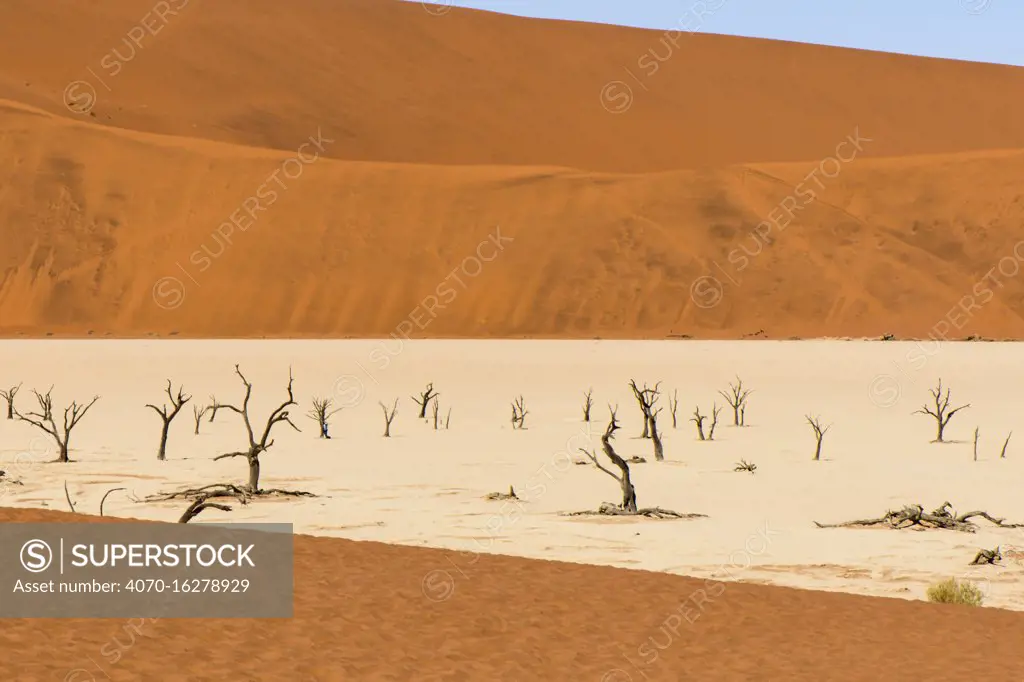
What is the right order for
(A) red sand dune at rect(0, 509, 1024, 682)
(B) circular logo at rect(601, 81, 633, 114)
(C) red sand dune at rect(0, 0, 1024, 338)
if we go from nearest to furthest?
(A) red sand dune at rect(0, 509, 1024, 682)
(C) red sand dune at rect(0, 0, 1024, 338)
(B) circular logo at rect(601, 81, 633, 114)

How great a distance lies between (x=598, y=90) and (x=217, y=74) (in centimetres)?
2497

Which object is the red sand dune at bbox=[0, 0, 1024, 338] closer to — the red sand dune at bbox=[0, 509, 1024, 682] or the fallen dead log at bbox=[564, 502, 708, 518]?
the fallen dead log at bbox=[564, 502, 708, 518]

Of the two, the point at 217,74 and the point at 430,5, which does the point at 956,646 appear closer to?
the point at 217,74

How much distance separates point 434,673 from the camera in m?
6.28

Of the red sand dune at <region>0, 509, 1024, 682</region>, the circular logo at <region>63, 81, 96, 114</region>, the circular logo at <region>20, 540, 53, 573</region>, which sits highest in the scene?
the circular logo at <region>63, 81, 96, 114</region>

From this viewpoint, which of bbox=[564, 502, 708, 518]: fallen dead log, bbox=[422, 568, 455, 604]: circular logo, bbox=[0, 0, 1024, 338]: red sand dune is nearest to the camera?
bbox=[422, 568, 455, 604]: circular logo

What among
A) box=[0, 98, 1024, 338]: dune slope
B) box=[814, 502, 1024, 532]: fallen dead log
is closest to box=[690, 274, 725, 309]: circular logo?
box=[0, 98, 1024, 338]: dune slope

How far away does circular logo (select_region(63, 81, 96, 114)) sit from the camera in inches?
2870

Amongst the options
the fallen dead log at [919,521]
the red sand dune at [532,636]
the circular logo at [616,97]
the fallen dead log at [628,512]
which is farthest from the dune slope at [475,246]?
the red sand dune at [532,636]

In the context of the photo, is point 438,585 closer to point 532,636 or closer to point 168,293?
point 532,636

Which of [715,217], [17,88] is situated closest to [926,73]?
[715,217]

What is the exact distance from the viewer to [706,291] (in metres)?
55.0

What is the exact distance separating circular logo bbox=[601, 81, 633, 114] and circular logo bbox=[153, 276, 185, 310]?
42126 millimetres

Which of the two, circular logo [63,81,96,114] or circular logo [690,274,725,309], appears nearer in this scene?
circular logo [690,274,725,309]
